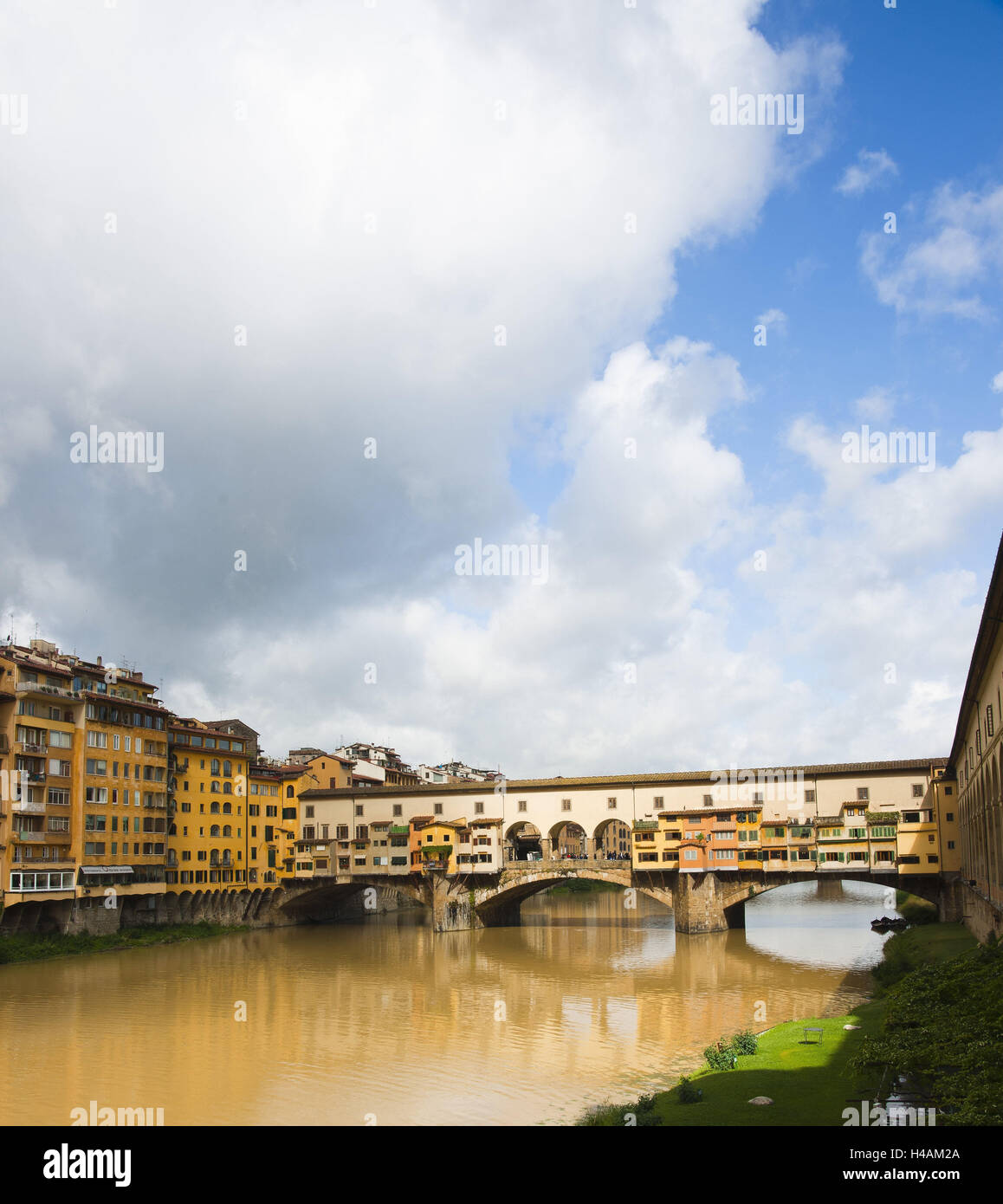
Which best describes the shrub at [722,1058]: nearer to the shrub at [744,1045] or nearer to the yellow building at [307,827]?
the shrub at [744,1045]

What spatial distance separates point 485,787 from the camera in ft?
252

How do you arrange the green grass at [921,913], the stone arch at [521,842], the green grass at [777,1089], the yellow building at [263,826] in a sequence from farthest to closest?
the yellow building at [263,826]
the stone arch at [521,842]
the green grass at [921,913]
the green grass at [777,1089]

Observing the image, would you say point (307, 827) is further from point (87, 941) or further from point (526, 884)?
point (87, 941)

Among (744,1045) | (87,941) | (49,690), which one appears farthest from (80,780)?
(744,1045)

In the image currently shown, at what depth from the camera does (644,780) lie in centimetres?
7081

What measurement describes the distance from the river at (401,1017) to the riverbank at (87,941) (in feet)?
3.35

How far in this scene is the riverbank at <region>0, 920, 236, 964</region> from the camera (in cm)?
5534

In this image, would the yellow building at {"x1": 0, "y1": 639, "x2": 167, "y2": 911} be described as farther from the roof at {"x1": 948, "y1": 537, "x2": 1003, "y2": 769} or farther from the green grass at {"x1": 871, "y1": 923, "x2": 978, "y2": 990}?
the roof at {"x1": 948, "y1": 537, "x2": 1003, "y2": 769}

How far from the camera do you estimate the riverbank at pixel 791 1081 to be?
20328mm

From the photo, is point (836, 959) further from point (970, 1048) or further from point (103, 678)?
point (103, 678)

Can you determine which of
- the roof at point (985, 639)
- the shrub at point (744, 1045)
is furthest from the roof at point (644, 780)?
the shrub at point (744, 1045)

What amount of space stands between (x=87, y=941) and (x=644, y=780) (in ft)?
123
